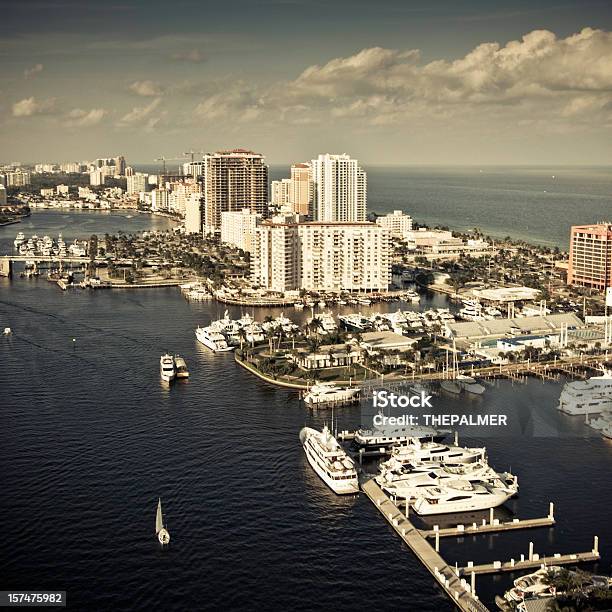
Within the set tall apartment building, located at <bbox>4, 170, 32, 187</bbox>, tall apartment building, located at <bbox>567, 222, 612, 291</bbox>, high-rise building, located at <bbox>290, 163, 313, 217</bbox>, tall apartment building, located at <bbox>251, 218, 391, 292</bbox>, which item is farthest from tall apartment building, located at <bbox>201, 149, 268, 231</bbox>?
tall apartment building, located at <bbox>4, 170, 32, 187</bbox>

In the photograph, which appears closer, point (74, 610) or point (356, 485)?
point (74, 610)

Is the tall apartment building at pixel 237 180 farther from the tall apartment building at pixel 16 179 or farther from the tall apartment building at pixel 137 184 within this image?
the tall apartment building at pixel 16 179

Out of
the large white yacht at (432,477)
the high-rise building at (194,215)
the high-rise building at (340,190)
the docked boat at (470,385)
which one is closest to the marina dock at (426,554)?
the large white yacht at (432,477)

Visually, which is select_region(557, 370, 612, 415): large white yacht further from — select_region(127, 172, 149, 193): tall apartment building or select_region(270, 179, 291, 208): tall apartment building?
select_region(127, 172, 149, 193): tall apartment building

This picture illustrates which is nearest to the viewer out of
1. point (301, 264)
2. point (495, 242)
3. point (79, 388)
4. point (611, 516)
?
point (611, 516)

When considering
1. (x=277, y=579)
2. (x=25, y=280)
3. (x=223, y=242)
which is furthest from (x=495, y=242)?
(x=277, y=579)

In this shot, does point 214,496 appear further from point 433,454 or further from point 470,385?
point 470,385

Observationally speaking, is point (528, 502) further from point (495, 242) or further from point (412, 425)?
point (495, 242)
